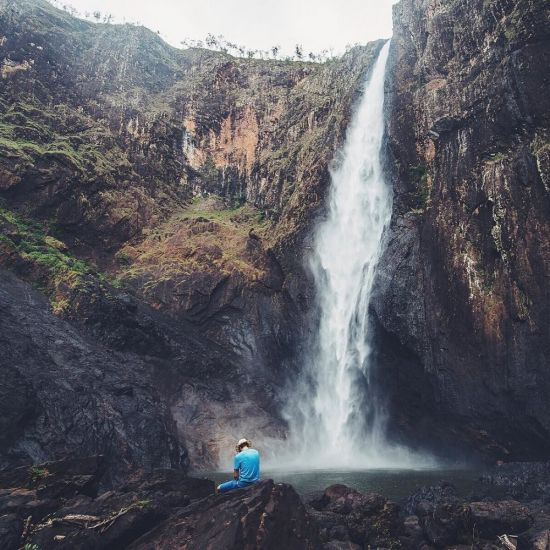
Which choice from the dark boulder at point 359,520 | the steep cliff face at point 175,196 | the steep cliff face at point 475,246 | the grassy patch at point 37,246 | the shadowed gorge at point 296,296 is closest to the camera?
the dark boulder at point 359,520

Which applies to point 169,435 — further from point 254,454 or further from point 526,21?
point 526,21

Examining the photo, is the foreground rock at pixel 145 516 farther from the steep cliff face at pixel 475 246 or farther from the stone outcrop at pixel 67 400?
the steep cliff face at pixel 475 246

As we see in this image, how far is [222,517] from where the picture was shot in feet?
27.7

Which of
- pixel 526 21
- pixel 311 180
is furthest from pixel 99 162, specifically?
pixel 526 21

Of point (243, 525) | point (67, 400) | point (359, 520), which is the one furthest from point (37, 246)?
point (243, 525)

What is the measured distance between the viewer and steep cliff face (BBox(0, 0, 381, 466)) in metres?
30.7

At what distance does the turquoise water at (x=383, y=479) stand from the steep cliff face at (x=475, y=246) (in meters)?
3.93

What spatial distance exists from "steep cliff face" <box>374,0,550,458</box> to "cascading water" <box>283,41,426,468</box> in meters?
1.87

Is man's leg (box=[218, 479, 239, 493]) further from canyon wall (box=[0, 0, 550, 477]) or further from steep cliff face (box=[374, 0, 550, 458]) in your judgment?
steep cliff face (box=[374, 0, 550, 458])

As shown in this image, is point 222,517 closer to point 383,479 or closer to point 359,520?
point 359,520

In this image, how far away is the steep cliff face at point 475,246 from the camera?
23.2 metres

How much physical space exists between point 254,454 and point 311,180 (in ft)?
102

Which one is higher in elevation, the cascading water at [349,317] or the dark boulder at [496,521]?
the cascading water at [349,317]

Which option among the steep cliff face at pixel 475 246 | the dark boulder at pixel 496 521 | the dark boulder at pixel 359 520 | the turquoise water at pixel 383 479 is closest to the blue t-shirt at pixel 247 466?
the dark boulder at pixel 359 520
